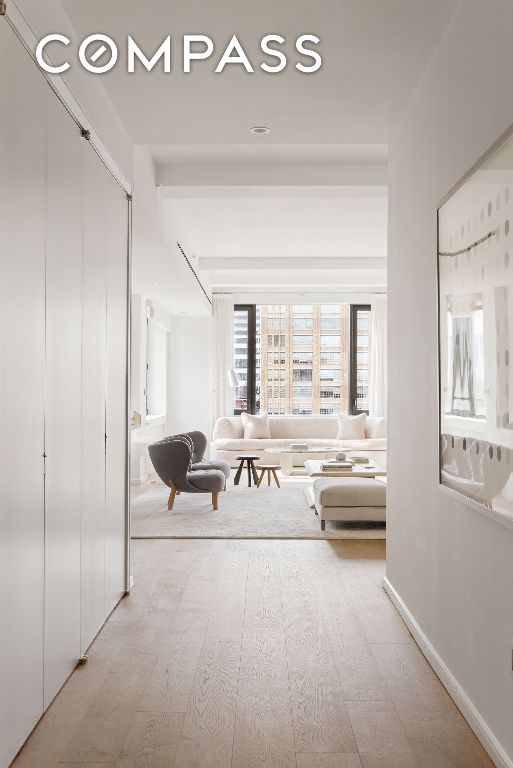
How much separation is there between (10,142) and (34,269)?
439mm

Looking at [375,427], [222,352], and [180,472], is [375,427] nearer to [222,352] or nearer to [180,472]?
[222,352]

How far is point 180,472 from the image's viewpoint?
725 centimetres

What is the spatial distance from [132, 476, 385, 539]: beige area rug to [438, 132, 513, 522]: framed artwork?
325 cm

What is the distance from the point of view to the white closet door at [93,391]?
3344 millimetres

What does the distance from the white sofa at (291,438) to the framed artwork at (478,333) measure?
24.4ft

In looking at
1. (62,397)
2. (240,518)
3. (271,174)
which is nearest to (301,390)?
(240,518)

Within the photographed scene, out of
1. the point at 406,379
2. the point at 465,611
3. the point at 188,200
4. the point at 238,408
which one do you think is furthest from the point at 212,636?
the point at 238,408

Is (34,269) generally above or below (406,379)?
above

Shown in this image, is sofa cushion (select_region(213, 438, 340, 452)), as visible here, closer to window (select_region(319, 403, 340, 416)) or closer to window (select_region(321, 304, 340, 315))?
window (select_region(319, 403, 340, 416))

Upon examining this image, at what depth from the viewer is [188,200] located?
6.82 metres

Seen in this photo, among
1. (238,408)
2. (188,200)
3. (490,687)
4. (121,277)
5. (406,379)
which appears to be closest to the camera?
(490,687)

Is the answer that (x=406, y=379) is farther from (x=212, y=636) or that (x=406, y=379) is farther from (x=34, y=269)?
(x=34, y=269)

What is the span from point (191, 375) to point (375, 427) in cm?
303

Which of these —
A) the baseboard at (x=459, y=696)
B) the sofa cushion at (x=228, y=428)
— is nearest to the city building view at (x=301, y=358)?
the sofa cushion at (x=228, y=428)
